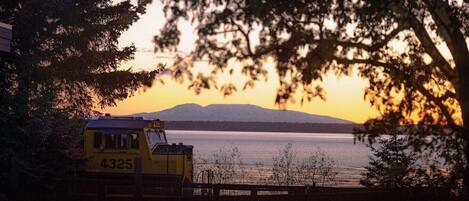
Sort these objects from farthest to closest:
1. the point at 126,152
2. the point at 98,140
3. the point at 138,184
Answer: the point at 98,140 < the point at 126,152 < the point at 138,184

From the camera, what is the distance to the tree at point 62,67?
21.2 m

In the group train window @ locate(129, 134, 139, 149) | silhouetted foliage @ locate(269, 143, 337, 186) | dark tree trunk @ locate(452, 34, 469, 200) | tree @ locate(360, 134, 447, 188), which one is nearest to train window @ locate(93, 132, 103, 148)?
train window @ locate(129, 134, 139, 149)

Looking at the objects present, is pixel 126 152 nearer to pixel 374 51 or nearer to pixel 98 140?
pixel 98 140

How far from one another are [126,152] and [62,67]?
10150 millimetres

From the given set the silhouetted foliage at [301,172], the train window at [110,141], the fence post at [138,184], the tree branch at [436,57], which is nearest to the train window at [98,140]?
the train window at [110,141]

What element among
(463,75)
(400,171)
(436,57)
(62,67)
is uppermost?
(62,67)

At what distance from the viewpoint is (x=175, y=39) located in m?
11.8

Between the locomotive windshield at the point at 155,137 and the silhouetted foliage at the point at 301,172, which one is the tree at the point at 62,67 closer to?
the locomotive windshield at the point at 155,137

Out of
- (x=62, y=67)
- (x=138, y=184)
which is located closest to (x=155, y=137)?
(x=138, y=184)

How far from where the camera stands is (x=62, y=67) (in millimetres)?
32531

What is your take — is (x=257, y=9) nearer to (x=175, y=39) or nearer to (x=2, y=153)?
(x=175, y=39)

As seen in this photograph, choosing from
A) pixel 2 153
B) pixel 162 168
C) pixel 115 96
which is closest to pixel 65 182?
pixel 2 153

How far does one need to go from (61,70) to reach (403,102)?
22182 mm

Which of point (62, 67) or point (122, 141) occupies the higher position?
point (62, 67)
